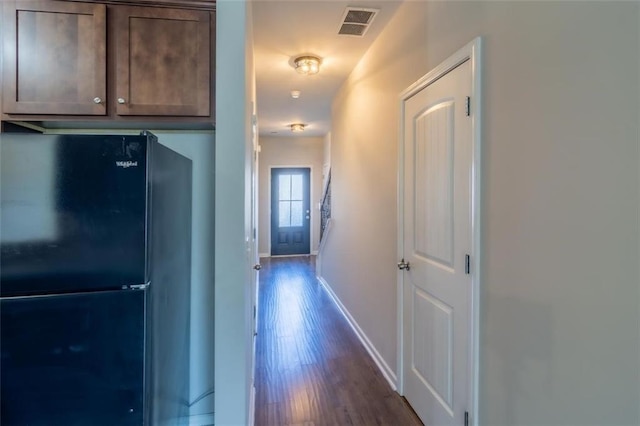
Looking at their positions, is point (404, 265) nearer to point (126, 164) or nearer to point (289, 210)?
point (126, 164)

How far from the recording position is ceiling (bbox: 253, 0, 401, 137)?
2258 mm

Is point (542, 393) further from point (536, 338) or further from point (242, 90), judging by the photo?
point (242, 90)

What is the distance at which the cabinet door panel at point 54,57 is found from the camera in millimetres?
1540

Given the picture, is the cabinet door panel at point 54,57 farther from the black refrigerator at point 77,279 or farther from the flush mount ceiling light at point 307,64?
the flush mount ceiling light at point 307,64

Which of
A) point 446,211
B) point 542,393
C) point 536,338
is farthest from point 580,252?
point 446,211

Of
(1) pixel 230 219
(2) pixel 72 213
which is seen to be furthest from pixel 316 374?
(2) pixel 72 213

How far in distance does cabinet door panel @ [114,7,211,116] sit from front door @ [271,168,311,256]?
5.95 meters

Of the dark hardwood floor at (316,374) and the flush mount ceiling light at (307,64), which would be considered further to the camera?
the flush mount ceiling light at (307,64)

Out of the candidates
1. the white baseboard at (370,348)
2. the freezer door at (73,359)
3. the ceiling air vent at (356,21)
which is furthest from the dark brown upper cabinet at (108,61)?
the white baseboard at (370,348)

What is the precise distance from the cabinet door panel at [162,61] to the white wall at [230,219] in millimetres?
199

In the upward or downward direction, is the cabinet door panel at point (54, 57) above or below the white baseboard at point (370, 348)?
above

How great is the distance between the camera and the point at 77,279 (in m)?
1.18

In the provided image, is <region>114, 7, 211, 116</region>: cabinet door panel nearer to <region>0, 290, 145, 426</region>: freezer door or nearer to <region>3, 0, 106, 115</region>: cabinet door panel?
<region>3, 0, 106, 115</region>: cabinet door panel

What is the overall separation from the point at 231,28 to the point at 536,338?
185 cm
